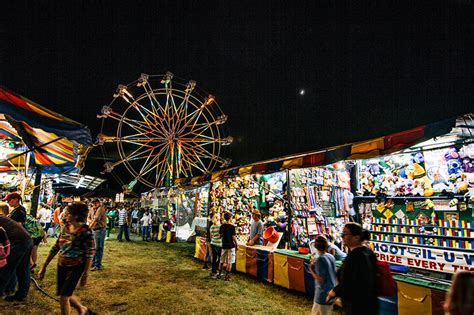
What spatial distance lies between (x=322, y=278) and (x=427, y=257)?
178 inches

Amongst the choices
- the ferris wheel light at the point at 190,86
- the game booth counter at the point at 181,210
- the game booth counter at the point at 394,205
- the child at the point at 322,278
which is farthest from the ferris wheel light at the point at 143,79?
the child at the point at 322,278

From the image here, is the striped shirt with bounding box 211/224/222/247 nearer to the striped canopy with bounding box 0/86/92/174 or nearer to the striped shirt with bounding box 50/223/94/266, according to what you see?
the striped canopy with bounding box 0/86/92/174

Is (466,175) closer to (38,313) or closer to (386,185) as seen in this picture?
(386,185)

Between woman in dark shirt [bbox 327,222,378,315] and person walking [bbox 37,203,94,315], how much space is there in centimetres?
316

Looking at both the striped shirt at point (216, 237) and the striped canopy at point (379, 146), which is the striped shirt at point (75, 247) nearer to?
the striped shirt at point (216, 237)

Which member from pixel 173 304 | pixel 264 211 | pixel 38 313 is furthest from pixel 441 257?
pixel 38 313

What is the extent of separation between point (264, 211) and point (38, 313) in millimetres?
6911

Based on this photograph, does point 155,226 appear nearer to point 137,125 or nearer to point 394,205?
point 137,125

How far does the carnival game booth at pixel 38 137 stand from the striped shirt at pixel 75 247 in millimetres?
1452

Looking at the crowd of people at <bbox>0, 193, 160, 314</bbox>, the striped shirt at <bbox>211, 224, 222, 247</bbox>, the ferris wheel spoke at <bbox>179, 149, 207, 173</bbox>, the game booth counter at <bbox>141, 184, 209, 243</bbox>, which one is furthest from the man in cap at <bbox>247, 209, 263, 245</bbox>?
the game booth counter at <bbox>141, 184, 209, 243</bbox>

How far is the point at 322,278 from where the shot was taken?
11.6 feet

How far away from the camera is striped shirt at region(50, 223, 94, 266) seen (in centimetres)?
353

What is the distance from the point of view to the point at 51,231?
656 inches

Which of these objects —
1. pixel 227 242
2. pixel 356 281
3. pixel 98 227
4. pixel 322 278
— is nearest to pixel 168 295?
pixel 227 242
